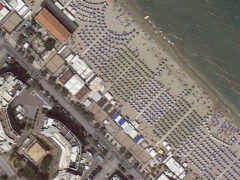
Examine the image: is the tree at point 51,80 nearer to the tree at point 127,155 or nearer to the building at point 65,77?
the building at point 65,77

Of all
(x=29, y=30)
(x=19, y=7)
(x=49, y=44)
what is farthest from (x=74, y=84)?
(x=19, y=7)

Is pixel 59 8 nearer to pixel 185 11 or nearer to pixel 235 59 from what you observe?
pixel 185 11

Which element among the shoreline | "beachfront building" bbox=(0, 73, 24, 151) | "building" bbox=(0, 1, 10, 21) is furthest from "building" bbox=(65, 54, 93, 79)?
"building" bbox=(0, 1, 10, 21)

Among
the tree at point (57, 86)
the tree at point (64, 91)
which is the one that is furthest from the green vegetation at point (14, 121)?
the tree at point (64, 91)

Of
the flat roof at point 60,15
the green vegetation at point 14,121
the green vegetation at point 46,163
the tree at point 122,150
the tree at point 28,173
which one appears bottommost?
the tree at point 28,173

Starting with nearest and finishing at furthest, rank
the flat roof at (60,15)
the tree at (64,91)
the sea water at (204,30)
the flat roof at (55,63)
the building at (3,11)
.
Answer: the building at (3,11) < the flat roof at (60,15) < the flat roof at (55,63) < the tree at (64,91) < the sea water at (204,30)

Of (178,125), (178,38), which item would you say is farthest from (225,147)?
(178,38)
